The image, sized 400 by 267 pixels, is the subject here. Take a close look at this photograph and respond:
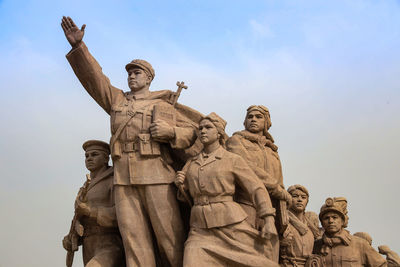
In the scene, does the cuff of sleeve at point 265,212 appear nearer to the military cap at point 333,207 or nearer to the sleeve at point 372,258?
the military cap at point 333,207

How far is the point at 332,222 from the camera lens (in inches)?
418

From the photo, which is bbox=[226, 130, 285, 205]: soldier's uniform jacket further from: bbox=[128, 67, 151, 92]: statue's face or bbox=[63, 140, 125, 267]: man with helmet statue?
bbox=[63, 140, 125, 267]: man with helmet statue

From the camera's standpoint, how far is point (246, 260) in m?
8.98

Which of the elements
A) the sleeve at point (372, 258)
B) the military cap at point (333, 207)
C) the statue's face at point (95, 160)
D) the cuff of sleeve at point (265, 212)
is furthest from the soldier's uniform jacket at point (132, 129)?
the sleeve at point (372, 258)

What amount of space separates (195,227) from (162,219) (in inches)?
20.6

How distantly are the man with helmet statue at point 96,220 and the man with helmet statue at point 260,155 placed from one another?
6.68ft

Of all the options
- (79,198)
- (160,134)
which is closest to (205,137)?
(160,134)

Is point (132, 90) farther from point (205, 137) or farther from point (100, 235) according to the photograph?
point (100, 235)

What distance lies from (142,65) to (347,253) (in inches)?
170

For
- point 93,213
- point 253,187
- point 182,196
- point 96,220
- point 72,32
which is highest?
point 72,32

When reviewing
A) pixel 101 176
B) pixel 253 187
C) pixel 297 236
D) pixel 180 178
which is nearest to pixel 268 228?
pixel 253 187

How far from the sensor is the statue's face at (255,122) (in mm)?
10484

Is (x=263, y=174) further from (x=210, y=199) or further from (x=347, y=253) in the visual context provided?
(x=347, y=253)

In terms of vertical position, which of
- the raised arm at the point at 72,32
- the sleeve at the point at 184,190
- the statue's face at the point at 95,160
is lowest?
the sleeve at the point at 184,190
